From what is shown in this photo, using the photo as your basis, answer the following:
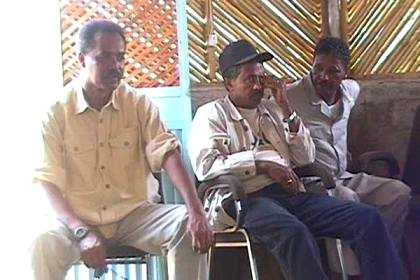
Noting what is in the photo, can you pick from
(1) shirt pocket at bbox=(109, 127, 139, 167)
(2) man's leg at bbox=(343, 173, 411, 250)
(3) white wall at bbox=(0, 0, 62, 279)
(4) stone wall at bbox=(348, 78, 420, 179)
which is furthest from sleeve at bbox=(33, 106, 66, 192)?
(4) stone wall at bbox=(348, 78, 420, 179)

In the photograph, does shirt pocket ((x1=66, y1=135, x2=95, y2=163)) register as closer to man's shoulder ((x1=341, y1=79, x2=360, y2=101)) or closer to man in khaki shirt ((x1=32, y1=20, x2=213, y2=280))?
man in khaki shirt ((x1=32, y1=20, x2=213, y2=280))

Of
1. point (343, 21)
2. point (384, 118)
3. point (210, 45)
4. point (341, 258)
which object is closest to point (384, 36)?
point (343, 21)

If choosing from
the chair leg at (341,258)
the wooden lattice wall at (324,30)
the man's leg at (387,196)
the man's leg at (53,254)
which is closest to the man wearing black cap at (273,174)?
the chair leg at (341,258)

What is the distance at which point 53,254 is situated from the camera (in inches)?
121

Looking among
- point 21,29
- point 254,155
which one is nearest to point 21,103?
point 21,29

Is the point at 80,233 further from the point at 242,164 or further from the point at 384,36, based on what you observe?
the point at 384,36

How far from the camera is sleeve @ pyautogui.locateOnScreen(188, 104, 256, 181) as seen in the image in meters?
3.56

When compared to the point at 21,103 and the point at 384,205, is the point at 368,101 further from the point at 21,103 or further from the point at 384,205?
the point at 21,103

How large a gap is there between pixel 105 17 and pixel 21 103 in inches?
27.6

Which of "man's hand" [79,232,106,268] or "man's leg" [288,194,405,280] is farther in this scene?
"man's leg" [288,194,405,280]

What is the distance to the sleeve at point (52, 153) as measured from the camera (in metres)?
3.31

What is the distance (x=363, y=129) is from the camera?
4.76 m

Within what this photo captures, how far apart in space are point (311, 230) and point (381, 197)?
565 millimetres

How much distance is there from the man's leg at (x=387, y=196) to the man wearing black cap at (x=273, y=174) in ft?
1.31
